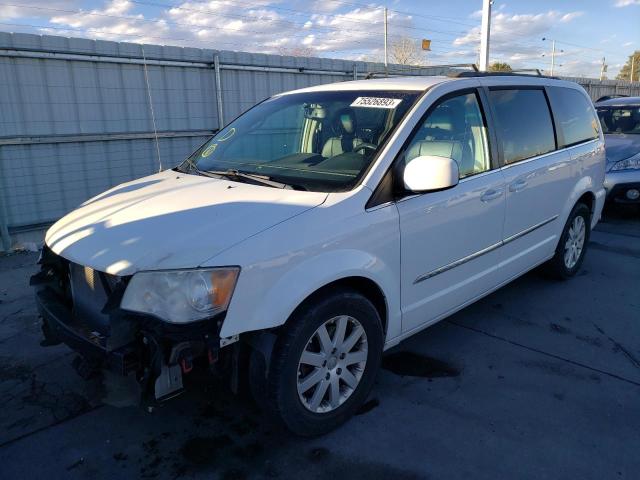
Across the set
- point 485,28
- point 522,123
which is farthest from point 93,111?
point 485,28

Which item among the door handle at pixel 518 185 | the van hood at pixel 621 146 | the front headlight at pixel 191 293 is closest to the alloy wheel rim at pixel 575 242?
the door handle at pixel 518 185

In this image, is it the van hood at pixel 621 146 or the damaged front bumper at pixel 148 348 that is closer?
the damaged front bumper at pixel 148 348

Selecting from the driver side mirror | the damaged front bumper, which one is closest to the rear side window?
the driver side mirror

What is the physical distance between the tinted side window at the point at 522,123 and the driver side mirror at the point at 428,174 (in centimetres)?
117

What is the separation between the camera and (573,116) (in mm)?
4773

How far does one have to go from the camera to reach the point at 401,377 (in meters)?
3.32

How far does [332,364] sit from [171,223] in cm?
111

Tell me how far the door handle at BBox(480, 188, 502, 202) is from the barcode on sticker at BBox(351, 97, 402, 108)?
873 millimetres

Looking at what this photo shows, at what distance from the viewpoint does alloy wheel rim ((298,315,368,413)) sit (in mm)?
2598

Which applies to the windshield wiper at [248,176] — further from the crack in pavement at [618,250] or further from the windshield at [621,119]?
the windshield at [621,119]

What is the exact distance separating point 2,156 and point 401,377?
17.8ft

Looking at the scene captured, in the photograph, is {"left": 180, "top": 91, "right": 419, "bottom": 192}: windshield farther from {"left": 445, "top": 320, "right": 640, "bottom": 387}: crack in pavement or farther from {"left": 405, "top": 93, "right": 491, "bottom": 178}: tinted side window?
{"left": 445, "top": 320, "right": 640, "bottom": 387}: crack in pavement

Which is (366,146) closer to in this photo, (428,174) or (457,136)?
(428,174)

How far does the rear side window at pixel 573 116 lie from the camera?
14.9 feet
